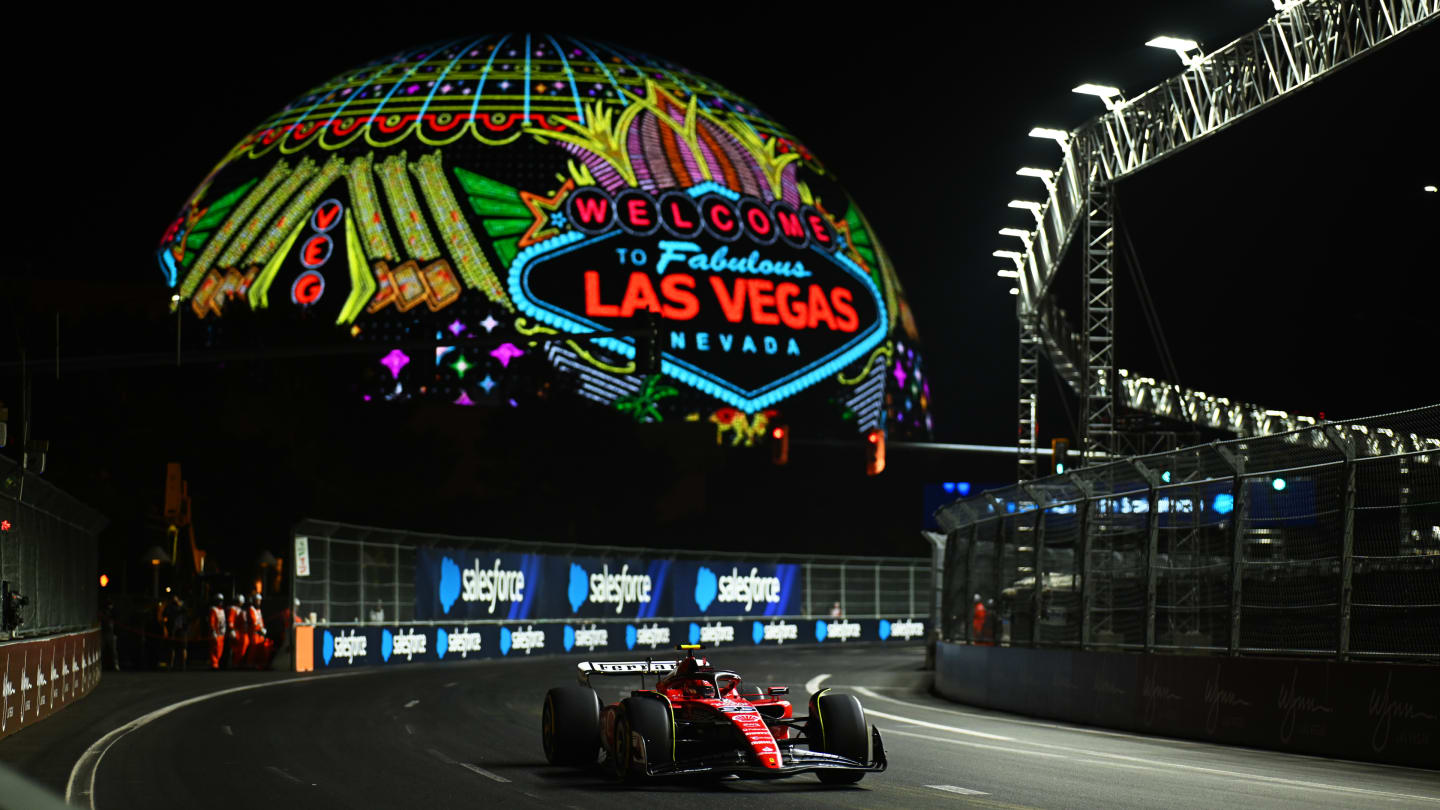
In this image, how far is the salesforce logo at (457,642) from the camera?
39344mm

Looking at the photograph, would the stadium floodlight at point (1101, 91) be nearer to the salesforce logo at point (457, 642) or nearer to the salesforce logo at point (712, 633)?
the salesforce logo at point (457, 642)

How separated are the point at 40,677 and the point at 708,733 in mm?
10059

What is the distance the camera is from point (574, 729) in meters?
14.1

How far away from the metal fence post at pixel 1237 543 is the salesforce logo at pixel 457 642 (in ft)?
79.4

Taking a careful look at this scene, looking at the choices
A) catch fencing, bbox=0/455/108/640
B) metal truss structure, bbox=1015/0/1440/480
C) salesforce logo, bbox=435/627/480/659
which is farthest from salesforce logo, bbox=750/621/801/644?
catch fencing, bbox=0/455/108/640

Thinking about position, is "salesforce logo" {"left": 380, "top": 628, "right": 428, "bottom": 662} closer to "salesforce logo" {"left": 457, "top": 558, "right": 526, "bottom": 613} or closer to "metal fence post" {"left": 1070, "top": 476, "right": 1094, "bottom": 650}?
"salesforce logo" {"left": 457, "top": 558, "right": 526, "bottom": 613}

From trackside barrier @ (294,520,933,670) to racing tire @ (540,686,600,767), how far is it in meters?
21.1

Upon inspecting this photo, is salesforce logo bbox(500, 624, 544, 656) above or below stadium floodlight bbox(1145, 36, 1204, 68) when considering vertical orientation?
below

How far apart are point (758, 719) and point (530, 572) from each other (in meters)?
30.4

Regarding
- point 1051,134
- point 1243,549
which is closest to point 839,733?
point 1243,549

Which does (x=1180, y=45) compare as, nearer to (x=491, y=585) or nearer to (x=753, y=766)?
(x=753, y=766)

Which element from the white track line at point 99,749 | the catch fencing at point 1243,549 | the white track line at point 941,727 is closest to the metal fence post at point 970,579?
the catch fencing at point 1243,549

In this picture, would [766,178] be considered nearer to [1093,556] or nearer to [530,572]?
[530,572]

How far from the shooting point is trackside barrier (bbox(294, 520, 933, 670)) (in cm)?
3638
